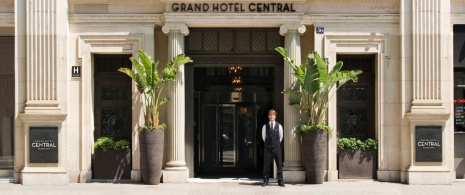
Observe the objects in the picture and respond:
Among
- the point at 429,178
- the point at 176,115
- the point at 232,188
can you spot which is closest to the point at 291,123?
the point at 232,188

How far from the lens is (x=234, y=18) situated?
17141 millimetres

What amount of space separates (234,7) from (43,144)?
568 cm

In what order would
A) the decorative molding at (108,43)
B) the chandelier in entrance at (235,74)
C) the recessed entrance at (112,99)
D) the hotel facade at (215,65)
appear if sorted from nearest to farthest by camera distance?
the hotel facade at (215,65) → the decorative molding at (108,43) → the recessed entrance at (112,99) → the chandelier in entrance at (235,74)

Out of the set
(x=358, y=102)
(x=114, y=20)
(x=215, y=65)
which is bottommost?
(x=358, y=102)

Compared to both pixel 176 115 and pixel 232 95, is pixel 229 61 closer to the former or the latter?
pixel 176 115

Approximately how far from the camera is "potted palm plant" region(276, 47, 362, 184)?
53.7ft

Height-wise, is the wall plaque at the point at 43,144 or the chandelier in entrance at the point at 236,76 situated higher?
the chandelier in entrance at the point at 236,76

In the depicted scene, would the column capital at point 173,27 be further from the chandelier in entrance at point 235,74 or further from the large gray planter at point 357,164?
the large gray planter at point 357,164

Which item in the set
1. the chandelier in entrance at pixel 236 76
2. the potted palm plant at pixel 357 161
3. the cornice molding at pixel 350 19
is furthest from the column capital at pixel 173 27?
the potted palm plant at pixel 357 161

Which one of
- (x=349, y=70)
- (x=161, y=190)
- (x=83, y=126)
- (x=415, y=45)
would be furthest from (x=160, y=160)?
(x=415, y=45)

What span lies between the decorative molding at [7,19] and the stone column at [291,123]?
21.5 feet

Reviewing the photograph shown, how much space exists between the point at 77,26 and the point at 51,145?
9.81ft

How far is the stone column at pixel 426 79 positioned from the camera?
16.8m

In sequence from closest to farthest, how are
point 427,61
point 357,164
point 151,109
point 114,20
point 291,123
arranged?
1. point 151,109
2. point 427,61
3. point 291,123
4. point 114,20
5. point 357,164
